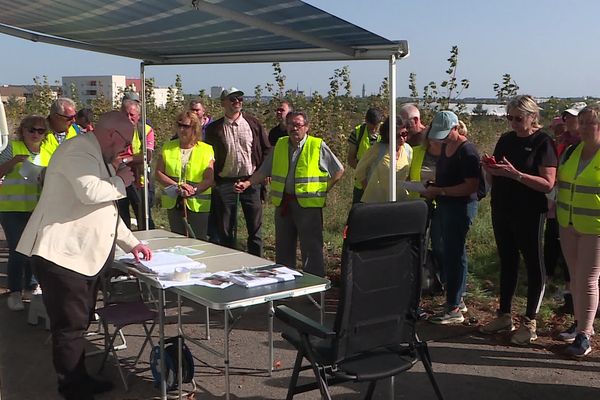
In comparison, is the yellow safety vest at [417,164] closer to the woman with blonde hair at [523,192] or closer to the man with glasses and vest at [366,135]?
the woman with blonde hair at [523,192]

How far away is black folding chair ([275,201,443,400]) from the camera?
103 inches

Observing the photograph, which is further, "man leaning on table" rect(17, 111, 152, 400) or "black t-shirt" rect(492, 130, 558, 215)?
"black t-shirt" rect(492, 130, 558, 215)

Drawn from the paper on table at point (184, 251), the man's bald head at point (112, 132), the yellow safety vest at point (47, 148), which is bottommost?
the paper on table at point (184, 251)

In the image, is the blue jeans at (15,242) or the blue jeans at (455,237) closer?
the blue jeans at (455,237)

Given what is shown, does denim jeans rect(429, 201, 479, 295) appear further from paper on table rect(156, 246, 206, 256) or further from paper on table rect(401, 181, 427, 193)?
paper on table rect(156, 246, 206, 256)

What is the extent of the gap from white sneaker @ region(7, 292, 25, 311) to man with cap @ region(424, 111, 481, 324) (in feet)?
11.4

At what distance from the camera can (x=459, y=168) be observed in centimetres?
452

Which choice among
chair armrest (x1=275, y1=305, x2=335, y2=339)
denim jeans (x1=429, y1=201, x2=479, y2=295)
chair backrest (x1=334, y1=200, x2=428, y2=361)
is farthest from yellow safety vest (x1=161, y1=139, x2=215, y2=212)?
chair backrest (x1=334, y1=200, x2=428, y2=361)

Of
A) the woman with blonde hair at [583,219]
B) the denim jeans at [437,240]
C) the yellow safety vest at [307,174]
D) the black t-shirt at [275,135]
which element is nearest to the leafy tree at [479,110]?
the black t-shirt at [275,135]

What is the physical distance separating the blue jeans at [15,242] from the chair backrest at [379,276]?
3.33 m

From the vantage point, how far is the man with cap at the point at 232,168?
19.3ft

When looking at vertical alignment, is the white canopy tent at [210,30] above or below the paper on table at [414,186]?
above

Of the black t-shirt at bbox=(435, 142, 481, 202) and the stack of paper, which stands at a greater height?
the black t-shirt at bbox=(435, 142, 481, 202)

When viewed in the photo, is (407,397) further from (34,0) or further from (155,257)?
(34,0)
